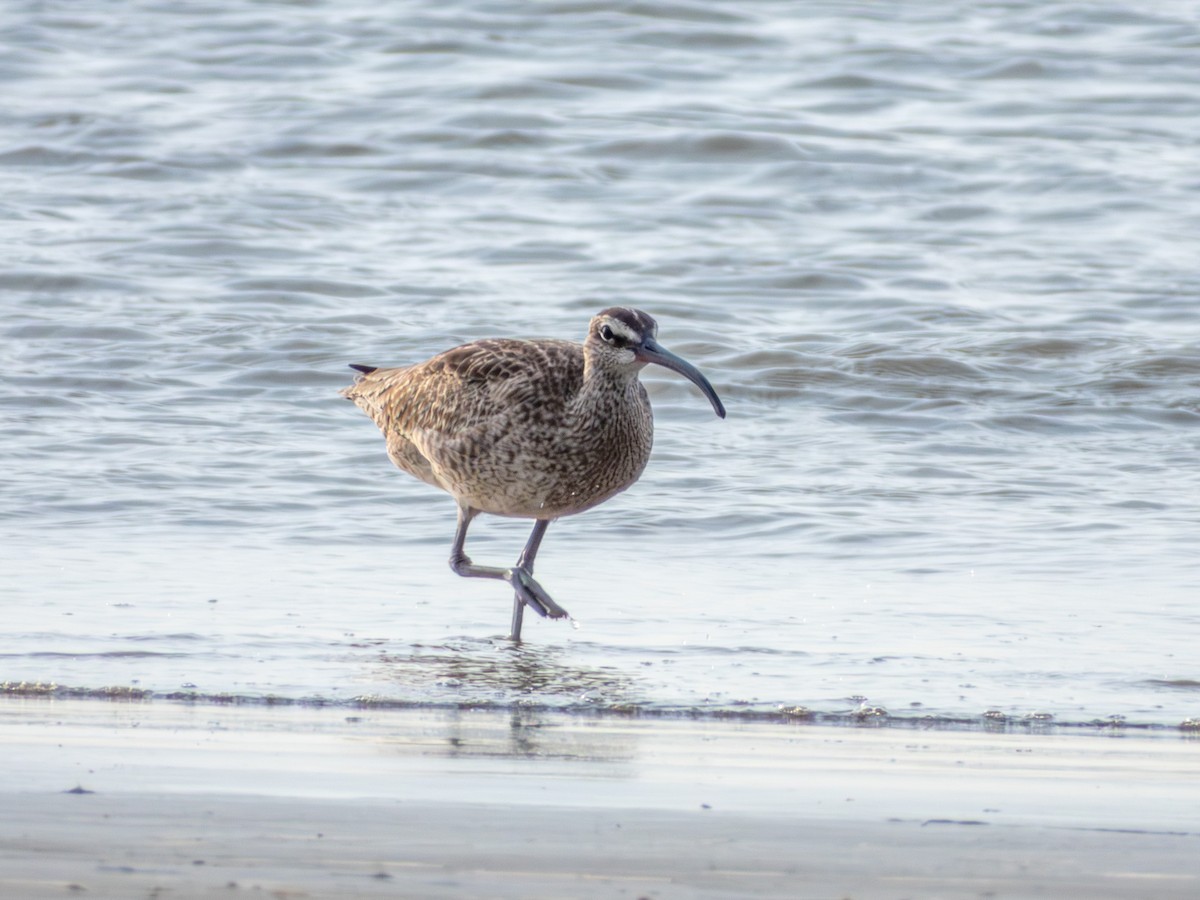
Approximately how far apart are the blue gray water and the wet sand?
0.48 metres

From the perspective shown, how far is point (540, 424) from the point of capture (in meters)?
7.74

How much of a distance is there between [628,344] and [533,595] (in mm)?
1050

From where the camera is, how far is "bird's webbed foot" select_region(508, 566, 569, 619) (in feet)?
24.7

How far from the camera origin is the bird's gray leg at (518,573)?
24.8ft

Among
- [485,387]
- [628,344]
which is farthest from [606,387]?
[485,387]

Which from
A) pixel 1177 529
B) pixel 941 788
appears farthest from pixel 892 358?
pixel 941 788

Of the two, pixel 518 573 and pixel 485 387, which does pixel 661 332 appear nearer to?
pixel 485 387

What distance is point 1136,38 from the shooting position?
23.5 meters

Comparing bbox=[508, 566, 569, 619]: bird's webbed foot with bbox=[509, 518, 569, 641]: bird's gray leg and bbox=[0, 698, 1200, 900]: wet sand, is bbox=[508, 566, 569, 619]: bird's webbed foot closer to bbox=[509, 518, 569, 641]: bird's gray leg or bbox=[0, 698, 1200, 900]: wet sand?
bbox=[509, 518, 569, 641]: bird's gray leg

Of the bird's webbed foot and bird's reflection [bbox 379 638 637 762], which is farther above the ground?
bird's reflection [bbox 379 638 637 762]

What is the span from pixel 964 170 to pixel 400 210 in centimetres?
552

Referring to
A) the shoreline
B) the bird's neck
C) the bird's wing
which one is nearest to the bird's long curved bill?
the bird's neck

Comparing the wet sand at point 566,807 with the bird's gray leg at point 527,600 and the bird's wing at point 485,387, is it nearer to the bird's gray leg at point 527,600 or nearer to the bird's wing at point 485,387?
the bird's gray leg at point 527,600

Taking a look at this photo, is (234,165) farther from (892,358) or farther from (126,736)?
(126,736)
